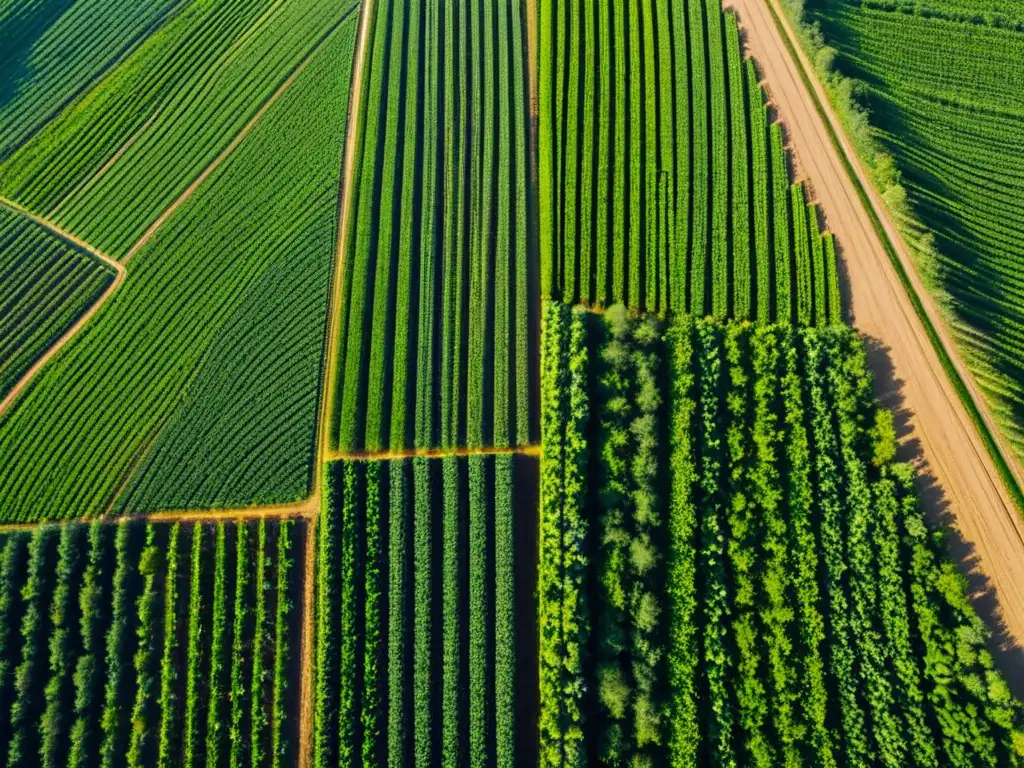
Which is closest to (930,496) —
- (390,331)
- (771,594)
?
(771,594)

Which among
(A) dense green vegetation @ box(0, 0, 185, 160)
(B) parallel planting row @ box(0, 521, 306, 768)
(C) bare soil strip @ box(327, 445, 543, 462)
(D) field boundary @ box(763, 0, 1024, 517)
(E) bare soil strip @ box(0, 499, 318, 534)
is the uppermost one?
(A) dense green vegetation @ box(0, 0, 185, 160)

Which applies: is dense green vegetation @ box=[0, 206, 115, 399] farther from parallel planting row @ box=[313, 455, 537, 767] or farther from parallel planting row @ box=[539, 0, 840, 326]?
parallel planting row @ box=[539, 0, 840, 326]

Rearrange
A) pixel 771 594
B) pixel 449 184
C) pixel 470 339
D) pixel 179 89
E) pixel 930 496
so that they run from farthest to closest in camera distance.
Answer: pixel 179 89 → pixel 449 184 → pixel 470 339 → pixel 930 496 → pixel 771 594

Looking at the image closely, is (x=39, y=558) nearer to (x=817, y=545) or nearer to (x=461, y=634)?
(x=461, y=634)

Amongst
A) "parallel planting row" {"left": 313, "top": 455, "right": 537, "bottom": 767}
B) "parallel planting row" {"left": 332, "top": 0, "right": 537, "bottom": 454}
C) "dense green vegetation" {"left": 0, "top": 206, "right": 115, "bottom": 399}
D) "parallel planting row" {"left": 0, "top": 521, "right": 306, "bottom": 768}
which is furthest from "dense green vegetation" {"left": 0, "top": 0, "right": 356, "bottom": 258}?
"parallel planting row" {"left": 313, "top": 455, "right": 537, "bottom": 767}

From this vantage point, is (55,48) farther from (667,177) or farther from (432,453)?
(667,177)

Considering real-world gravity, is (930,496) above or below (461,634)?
above

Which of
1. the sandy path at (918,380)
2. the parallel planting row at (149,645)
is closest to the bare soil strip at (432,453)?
the parallel planting row at (149,645)
